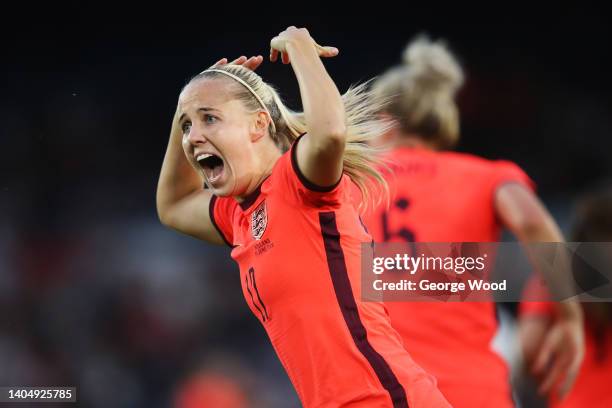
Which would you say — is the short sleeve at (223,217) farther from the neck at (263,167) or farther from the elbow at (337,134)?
the elbow at (337,134)

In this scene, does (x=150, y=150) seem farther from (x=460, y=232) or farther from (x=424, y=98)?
(x=460, y=232)

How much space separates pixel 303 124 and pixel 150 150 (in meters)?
4.05

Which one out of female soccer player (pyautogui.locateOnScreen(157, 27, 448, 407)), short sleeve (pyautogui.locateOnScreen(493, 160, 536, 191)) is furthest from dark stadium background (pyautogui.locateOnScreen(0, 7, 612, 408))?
female soccer player (pyautogui.locateOnScreen(157, 27, 448, 407))

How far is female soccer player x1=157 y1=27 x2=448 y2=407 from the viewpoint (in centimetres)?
213

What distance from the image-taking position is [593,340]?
3605 millimetres

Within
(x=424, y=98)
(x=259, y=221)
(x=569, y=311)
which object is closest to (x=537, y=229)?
(x=569, y=311)

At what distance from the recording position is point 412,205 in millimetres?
3584

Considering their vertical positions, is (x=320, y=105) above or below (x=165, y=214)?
above

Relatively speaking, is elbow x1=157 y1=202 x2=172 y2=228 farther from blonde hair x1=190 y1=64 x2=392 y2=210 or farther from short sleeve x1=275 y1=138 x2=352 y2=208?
short sleeve x1=275 y1=138 x2=352 y2=208

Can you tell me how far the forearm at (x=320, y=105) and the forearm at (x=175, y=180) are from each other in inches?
31.1

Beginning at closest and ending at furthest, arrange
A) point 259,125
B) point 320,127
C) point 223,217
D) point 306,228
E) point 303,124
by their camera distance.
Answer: point 320,127 → point 306,228 → point 259,125 → point 303,124 → point 223,217

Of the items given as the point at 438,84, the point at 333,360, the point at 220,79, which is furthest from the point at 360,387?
the point at 438,84

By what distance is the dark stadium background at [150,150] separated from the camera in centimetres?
577

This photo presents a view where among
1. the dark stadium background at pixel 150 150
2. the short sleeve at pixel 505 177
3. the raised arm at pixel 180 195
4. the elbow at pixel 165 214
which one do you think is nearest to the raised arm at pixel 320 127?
the raised arm at pixel 180 195
